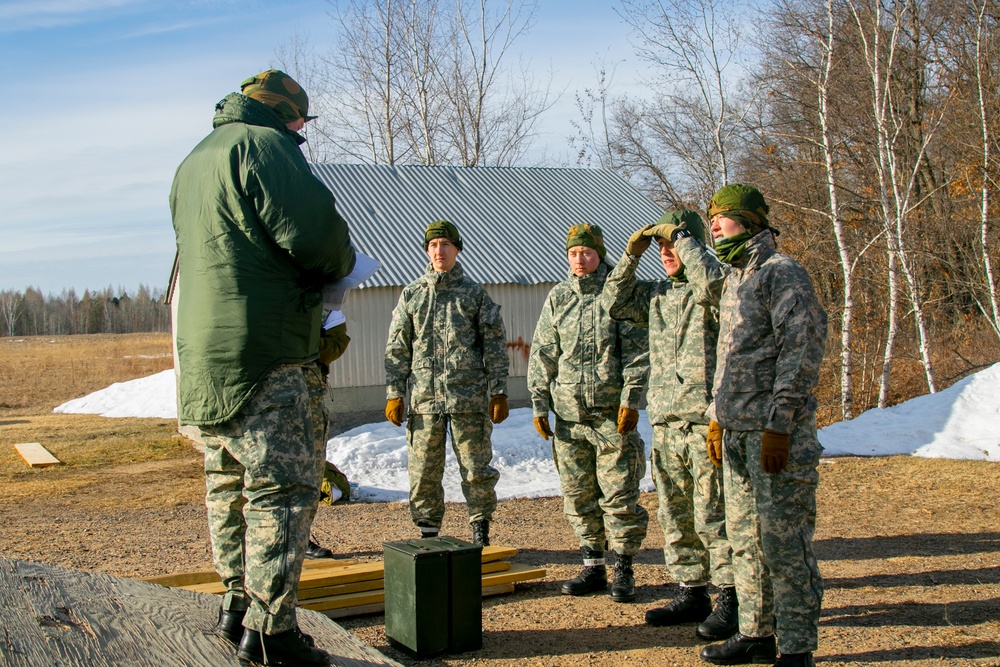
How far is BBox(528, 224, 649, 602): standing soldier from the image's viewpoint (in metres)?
5.27

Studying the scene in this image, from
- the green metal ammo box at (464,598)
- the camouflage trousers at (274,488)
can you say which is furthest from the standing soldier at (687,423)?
the camouflage trousers at (274,488)

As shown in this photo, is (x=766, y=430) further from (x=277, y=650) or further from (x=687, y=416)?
(x=277, y=650)

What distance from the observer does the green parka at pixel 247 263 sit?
307 centimetres

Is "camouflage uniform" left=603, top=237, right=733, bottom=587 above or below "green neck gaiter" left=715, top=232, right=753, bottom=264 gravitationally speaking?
below

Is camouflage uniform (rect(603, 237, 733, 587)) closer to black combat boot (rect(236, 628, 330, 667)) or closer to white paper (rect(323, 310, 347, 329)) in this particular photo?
white paper (rect(323, 310, 347, 329))

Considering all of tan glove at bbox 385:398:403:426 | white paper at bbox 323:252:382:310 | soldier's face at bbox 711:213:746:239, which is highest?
soldier's face at bbox 711:213:746:239

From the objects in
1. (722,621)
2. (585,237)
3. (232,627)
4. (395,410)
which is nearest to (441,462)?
(395,410)

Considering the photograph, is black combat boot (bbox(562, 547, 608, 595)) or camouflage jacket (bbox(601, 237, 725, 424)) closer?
camouflage jacket (bbox(601, 237, 725, 424))

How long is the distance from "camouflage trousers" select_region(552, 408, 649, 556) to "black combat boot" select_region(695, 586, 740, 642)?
0.73m

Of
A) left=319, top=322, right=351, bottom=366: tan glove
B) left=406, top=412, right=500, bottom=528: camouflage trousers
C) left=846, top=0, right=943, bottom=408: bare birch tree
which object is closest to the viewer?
left=319, top=322, right=351, bottom=366: tan glove

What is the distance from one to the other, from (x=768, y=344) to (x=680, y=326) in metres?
1.10

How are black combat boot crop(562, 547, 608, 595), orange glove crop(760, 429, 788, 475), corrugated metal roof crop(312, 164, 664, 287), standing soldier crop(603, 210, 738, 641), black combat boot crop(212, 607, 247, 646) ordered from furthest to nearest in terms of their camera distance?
corrugated metal roof crop(312, 164, 664, 287) < black combat boot crop(562, 547, 608, 595) < standing soldier crop(603, 210, 738, 641) < orange glove crop(760, 429, 788, 475) < black combat boot crop(212, 607, 247, 646)

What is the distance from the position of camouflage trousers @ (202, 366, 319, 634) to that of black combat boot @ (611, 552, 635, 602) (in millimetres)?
2577

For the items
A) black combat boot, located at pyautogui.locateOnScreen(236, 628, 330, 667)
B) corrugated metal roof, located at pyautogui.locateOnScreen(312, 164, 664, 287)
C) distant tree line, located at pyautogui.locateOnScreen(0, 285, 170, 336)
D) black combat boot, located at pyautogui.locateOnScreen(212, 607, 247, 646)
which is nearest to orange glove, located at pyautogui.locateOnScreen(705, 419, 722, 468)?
black combat boot, located at pyautogui.locateOnScreen(236, 628, 330, 667)
